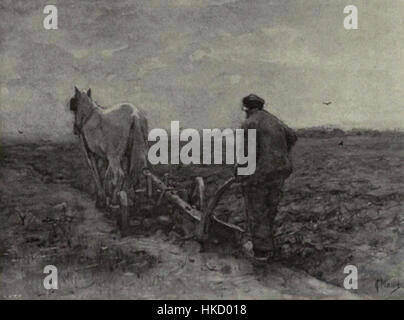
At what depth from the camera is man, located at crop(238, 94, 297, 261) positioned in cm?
563

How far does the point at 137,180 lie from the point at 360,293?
7.52 feet

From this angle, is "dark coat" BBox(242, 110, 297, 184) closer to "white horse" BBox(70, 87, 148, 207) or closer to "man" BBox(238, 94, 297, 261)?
"man" BBox(238, 94, 297, 261)

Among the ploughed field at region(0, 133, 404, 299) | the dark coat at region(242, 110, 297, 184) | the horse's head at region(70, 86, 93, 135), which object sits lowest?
the ploughed field at region(0, 133, 404, 299)

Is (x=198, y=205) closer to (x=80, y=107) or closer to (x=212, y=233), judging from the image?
(x=212, y=233)

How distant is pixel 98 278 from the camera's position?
5.69m

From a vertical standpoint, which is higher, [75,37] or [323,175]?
[75,37]

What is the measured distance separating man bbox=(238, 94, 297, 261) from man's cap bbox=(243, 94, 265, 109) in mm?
76

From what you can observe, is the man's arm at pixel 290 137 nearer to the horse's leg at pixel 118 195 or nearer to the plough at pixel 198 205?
the plough at pixel 198 205

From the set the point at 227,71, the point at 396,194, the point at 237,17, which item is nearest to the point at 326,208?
the point at 396,194

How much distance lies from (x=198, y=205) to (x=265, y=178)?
0.67 meters

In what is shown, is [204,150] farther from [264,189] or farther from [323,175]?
[323,175]

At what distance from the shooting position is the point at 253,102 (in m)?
5.73

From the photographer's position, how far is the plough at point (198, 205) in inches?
224
